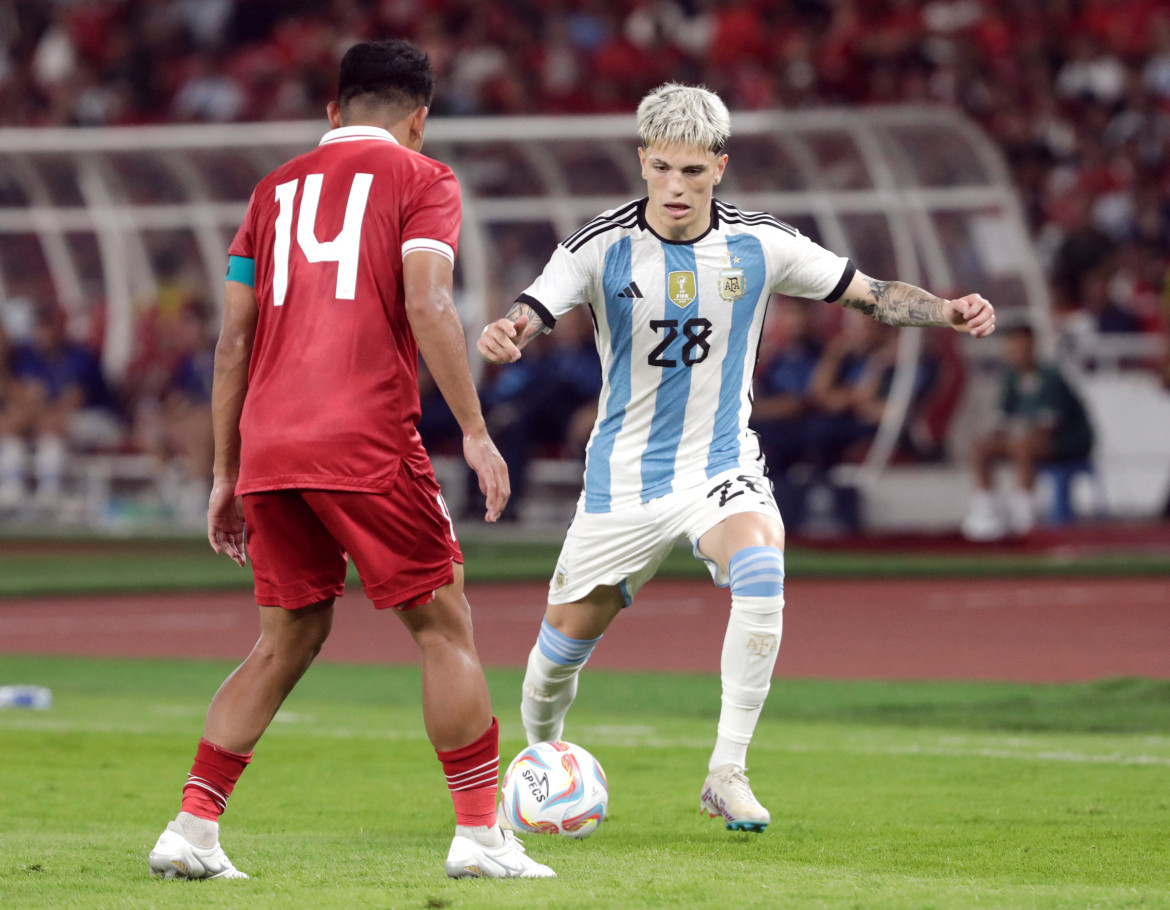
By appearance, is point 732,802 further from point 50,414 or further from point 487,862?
point 50,414

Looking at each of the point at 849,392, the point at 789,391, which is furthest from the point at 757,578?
the point at 789,391

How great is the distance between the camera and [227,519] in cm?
501

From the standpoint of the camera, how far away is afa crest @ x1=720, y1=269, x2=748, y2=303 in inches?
238

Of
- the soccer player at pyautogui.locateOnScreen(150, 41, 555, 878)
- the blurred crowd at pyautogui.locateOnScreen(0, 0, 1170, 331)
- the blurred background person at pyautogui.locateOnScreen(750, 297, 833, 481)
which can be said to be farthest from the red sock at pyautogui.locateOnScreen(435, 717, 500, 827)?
the blurred crowd at pyautogui.locateOnScreen(0, 0, 1170, 331)

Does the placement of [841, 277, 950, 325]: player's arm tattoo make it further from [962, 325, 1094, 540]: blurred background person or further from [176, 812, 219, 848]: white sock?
[962, 325, 1094, 540]: blurred background person

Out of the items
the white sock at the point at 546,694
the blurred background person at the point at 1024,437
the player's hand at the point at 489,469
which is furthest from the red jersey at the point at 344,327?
the blurred background person at the point at 1024,437

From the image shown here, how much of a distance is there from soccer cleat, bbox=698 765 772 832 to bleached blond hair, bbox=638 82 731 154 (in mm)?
1947

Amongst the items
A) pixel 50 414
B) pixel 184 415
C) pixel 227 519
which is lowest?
pixel 50 414

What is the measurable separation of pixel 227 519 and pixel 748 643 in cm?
171


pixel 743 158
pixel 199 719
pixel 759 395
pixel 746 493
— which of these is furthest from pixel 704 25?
pixel 746 493

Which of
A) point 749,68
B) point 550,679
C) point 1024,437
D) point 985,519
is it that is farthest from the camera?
point 749,68

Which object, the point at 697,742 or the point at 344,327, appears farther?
the point at 697,742

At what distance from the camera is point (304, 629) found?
4848mm

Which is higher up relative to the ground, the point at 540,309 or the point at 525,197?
the point at 525,197
